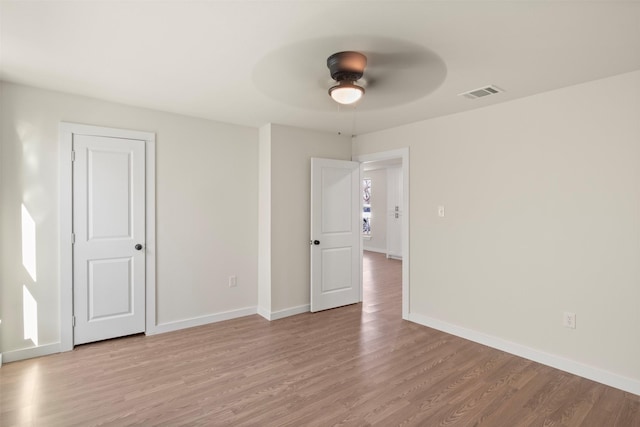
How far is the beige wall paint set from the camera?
4.17 m

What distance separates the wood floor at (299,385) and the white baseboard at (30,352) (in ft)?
0.21

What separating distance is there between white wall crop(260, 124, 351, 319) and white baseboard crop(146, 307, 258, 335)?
23 centimetres

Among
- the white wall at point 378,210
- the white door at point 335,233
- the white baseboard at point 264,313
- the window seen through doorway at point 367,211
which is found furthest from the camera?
the window seen through doorway at point 367,211

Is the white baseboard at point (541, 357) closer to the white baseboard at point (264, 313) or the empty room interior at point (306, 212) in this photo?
the empty room interior at point (306, 212)

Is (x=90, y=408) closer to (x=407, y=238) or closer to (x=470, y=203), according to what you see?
(x=407, y=238)

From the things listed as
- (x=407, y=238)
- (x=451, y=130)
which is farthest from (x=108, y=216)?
(x=451, y=130)

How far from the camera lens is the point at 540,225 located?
3.02m

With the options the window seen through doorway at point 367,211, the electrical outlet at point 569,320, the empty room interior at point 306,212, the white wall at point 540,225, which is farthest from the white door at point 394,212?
the electrical outlet at point 569,320

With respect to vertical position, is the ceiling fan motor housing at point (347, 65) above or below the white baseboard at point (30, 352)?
above

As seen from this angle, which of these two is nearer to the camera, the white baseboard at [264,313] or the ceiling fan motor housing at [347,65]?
the ceiling fan motor housing at [347,65]

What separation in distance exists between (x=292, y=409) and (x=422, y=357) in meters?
1.40

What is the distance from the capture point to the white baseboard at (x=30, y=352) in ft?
9.53

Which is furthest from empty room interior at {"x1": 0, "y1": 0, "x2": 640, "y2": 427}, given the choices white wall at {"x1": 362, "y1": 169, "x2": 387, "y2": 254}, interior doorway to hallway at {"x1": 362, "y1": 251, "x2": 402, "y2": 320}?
white wall at {"x1": 362, "y1": 169, "x2": 387, "y2": 254}

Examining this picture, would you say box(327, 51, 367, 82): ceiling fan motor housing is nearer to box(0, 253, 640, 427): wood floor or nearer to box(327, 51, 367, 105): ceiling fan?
box(327, 51, 367, 105): ceiling fan
